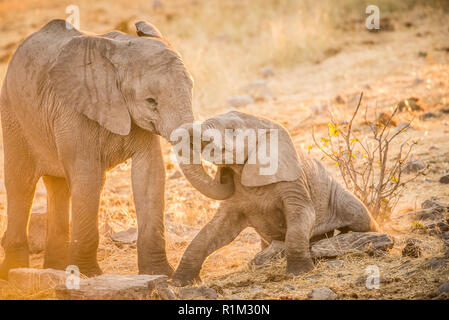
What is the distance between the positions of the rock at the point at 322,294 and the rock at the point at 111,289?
1110 millimetres

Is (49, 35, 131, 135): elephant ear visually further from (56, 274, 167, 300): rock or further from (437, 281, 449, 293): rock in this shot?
(437, 281, 449, 293): rock

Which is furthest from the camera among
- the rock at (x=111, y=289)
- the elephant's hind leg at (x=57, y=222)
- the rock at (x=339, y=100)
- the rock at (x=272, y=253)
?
the rock at (x=339, y=100)

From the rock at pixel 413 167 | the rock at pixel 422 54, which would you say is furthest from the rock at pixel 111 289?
the rock at pixel 422 54

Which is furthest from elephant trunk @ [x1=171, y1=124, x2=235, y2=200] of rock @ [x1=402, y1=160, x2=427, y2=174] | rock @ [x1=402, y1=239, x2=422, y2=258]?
rock @ [x1=402, y1=160, x2=427, y2=174]

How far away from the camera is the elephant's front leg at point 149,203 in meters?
6.12

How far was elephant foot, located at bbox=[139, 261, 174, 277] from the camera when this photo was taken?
6.18 meters

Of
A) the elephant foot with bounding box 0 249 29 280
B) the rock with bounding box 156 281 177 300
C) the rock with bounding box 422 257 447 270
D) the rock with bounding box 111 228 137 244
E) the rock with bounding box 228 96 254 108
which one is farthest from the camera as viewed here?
the rock with bounding box 228 96 254 108

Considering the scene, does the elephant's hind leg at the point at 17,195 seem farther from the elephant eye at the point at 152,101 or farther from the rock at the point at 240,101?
the rock at the point at 240,101

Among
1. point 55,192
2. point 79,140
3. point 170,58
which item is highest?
point 170,58

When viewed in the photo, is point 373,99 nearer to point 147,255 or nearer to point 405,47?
point 405,47

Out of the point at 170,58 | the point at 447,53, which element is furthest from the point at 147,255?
the point at 447,53

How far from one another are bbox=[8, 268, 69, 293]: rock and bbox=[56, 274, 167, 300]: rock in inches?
15.4
